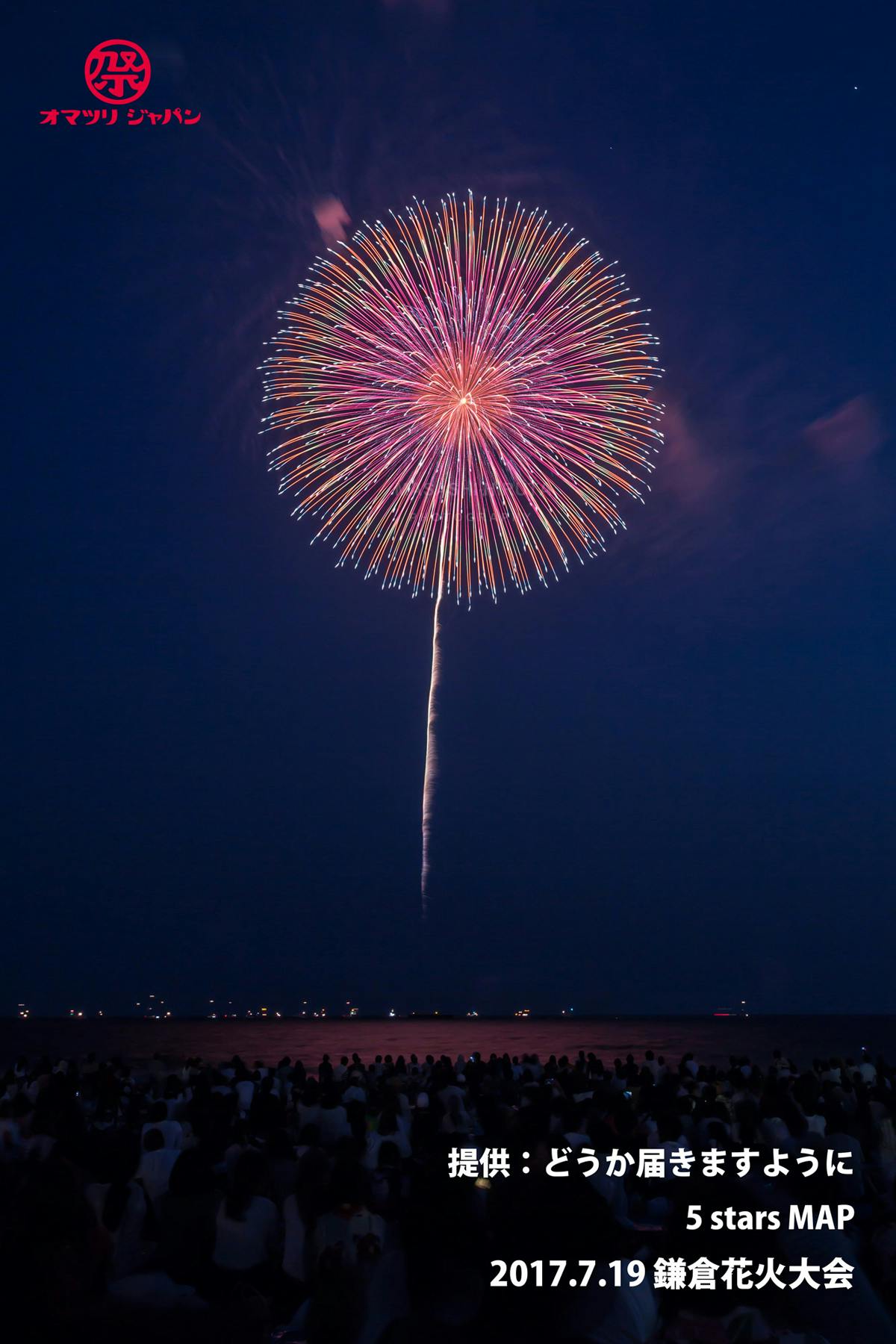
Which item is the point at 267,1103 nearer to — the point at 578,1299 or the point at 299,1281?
the point at 299,1281

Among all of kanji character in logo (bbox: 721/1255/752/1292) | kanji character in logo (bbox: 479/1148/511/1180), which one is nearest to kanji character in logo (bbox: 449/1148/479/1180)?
kanji character in logo (bbox: 479/1148/511/1180)

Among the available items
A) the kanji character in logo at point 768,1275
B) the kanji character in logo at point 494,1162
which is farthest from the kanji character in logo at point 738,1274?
the kanji character in logo at point 494,1162

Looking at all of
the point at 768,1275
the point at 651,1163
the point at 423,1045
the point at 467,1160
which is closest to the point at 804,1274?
the point at 768,1275

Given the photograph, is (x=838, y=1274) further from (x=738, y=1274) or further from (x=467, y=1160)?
(x=467, y=1160)

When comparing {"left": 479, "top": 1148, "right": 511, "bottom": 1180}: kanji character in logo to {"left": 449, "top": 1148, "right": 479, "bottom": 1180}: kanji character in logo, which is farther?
{"left": 479, "top": 1148, "right": 511, "bottom": 1180}: kanji character in logo

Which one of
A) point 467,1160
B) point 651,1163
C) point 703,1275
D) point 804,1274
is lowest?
point 703,1275

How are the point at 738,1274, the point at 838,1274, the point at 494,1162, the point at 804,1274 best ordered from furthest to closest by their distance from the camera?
1. the point at 494,1162
2. the point at 838,1274
3. the point at 804,1274
4. the point at 738,1274

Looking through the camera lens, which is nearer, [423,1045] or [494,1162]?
[494,1162]

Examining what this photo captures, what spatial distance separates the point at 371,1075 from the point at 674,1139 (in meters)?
10.2

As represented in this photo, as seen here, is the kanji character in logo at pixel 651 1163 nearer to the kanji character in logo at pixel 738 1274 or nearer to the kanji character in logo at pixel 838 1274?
the kanji character in logo at pixel 838 1274

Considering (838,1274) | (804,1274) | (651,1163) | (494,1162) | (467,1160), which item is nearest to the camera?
(804,1274)

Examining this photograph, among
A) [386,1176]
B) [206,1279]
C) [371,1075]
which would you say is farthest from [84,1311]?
[371,1075]

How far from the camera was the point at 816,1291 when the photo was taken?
4312 mm

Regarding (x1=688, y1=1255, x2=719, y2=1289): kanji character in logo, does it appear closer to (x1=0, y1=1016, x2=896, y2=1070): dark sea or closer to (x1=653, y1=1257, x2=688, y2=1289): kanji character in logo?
(x1=653, y1=1257, x2=688, y2=1289): kanji character in logo
